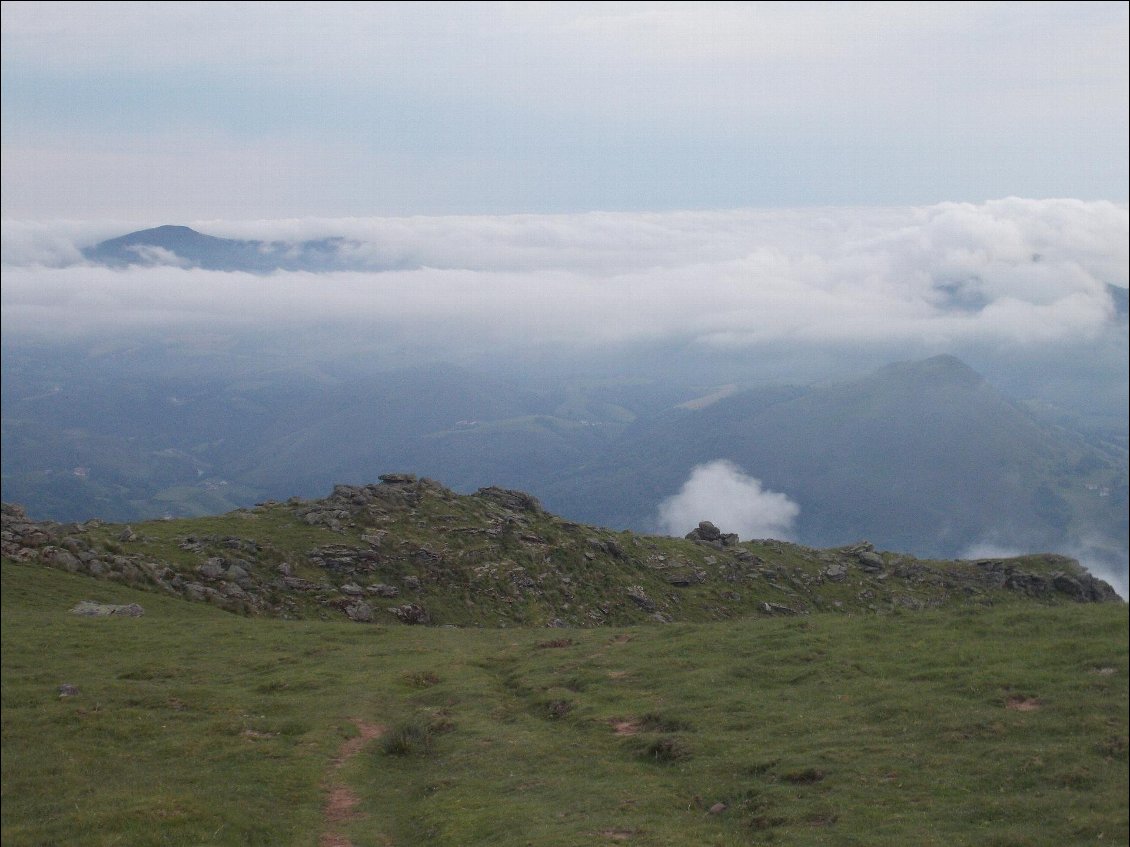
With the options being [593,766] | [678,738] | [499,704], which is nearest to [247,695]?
[499,704]

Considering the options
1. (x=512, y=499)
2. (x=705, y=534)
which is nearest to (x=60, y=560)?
(x=512, y=499)

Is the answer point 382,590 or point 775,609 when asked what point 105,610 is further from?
point 775,609

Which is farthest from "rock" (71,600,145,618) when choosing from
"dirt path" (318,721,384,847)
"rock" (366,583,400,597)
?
"dirt path" (318,721,384,847)

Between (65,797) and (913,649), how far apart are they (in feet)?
115

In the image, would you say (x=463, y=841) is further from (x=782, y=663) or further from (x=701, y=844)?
(x=782, y=663)

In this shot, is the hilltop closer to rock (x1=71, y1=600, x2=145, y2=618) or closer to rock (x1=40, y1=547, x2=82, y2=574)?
rock (x1=40, y1=547, x2=82, y2=574)

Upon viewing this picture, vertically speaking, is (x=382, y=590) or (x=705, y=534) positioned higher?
(x=382, y=590)

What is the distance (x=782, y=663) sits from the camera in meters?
42.2

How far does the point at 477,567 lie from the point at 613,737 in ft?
175

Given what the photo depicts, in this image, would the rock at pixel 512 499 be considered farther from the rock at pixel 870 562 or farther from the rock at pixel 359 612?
the rock at pixel 870 562

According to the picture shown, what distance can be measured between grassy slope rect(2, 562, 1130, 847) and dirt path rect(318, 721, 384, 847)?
460 mm

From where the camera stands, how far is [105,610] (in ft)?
196

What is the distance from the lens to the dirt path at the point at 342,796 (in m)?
29.4

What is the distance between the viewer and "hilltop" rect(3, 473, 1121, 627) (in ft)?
244
